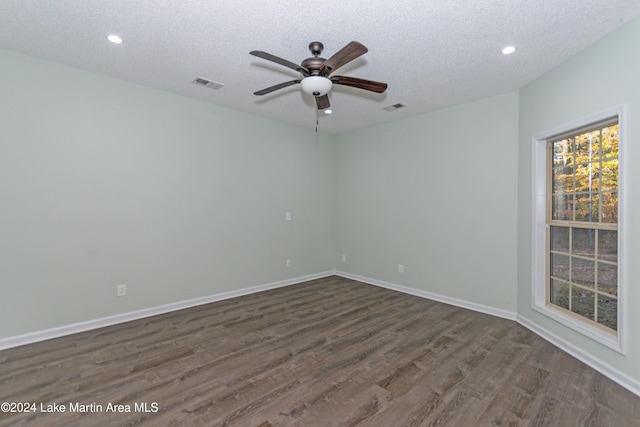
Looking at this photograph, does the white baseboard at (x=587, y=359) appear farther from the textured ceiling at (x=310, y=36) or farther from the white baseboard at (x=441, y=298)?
the textured ceiling at (x=310, y=36)

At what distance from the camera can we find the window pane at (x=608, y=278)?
245 cm

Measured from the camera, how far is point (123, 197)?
132 inches

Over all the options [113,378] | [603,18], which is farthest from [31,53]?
[603,18]

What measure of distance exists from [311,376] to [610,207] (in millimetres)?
2899

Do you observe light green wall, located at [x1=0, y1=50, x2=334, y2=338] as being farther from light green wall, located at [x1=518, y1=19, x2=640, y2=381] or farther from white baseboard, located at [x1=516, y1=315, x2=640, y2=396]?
white baseboard, located at [x1=516, y1=315, x2=640, y2=396]

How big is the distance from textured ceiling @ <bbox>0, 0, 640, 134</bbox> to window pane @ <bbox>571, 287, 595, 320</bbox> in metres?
2.21

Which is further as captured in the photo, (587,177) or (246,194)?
(246,194)

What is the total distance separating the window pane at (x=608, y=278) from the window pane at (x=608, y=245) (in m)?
0.07

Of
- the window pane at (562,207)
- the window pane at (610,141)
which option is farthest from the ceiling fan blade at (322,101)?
the window pane at (562,207)

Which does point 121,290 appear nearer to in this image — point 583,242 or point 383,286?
point 383,286

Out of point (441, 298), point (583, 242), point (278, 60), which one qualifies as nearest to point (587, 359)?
point (583, 242)

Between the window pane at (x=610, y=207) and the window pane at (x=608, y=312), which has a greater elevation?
the window pane at (x=610, y=207)

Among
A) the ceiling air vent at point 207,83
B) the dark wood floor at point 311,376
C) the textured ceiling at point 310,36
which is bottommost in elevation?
the dark wood floor at point 311,376

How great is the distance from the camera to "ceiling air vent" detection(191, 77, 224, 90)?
3.28 metres
